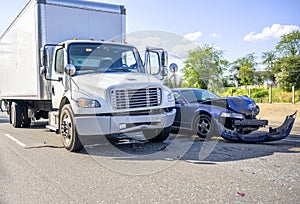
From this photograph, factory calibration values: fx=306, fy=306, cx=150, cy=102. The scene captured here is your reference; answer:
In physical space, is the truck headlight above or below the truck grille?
below

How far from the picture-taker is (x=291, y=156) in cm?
589

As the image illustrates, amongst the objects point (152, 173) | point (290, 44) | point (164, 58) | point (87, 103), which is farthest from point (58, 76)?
point (290, 44)

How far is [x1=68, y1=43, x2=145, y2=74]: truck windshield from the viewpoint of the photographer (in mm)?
7227

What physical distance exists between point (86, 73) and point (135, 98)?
1.40 m

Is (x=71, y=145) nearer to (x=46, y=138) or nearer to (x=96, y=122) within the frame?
(x=96, y=122)

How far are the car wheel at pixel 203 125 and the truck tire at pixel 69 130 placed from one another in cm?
329

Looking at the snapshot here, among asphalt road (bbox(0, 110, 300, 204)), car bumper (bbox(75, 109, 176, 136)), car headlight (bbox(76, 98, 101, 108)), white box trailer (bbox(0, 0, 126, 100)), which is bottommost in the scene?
asphalt road (bbox(0, 110, 300, 204))

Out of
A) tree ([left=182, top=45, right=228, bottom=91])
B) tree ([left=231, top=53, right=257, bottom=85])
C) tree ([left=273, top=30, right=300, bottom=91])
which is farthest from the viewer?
tree ([left=231, top=53, right=257, bottom=85])

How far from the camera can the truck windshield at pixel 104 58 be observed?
23.7ft

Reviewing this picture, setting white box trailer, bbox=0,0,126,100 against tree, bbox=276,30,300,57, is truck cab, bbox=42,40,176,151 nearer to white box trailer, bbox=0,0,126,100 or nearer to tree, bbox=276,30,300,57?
white box trailer, bbox=0,0,126,100

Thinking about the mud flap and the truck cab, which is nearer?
the truck cab

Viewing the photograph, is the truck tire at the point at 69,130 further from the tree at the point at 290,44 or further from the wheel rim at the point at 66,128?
the tree at the point at 290,44

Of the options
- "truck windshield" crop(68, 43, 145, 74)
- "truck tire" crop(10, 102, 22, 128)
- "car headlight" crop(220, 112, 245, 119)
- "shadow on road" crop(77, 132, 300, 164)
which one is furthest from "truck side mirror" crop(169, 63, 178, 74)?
"truck tire" crop(10, 102, 22, 128)

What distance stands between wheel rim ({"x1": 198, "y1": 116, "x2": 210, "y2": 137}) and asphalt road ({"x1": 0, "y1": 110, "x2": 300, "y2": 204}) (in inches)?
26.7
